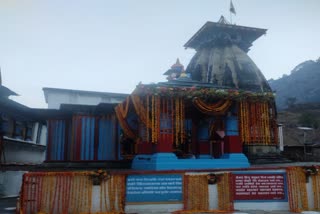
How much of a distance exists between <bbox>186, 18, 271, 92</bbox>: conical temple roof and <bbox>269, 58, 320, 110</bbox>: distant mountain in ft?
194

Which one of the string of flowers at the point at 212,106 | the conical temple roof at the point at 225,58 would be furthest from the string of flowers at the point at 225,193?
the conical temple roof at the point at 225,58

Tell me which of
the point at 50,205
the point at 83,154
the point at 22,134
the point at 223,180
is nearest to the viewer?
the point at 50,205

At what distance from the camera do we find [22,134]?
2017 cm

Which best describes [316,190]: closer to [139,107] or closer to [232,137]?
[232,137]

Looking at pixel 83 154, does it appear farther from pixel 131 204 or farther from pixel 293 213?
pixel 293 213

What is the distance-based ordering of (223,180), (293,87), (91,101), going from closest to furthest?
1. (223,180)
2. (91,101)
3. (293,87)

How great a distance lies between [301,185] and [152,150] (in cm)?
698

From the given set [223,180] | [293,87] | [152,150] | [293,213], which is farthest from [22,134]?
[293,87]

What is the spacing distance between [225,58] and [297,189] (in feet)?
72.7

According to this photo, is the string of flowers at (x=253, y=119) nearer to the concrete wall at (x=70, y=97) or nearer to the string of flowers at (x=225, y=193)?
the string of flowers at (x=225, y=193)

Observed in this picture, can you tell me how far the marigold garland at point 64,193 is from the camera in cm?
864

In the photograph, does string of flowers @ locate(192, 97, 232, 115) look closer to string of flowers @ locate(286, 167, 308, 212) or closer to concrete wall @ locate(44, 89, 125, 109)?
string of flowers @ locate(286, 167, 308, 212)

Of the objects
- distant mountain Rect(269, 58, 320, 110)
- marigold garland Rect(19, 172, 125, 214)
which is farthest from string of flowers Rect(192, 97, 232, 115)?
distant mountain Rect(269, 58, 320, 110)

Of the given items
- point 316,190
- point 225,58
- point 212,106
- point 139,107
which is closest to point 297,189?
point 316,190
